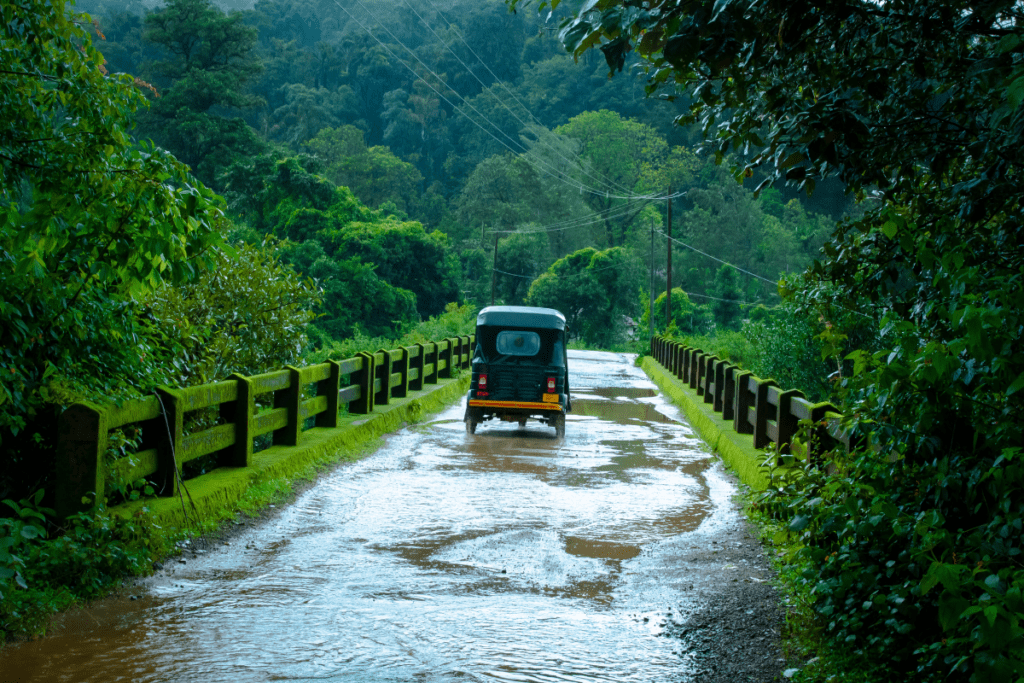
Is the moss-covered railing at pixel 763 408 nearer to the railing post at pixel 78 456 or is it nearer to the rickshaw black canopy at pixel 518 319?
the rickshaw black canopy at pixel 518 319

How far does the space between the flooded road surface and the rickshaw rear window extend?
4261 millimetres

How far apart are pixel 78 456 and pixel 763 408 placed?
23.0ft

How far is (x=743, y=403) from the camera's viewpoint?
11875 mm

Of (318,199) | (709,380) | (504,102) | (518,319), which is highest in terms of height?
(504,102)

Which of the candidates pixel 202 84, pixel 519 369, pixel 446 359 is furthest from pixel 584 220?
pixel 519 369

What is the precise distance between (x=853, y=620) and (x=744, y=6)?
310cm

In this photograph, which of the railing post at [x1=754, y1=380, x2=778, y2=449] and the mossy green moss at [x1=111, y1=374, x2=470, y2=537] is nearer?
the mossy green moss at [x1=111, y1=374, x2=470, y2=537]

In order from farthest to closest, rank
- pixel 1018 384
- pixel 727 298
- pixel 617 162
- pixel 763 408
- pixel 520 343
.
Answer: pixel 617 162
pixel 727 298
pixel 520 343
pixel 763 408
pixel 1018 384

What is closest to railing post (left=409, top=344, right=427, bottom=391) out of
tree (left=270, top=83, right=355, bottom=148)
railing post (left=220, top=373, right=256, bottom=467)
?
railing post (left=220, top=373, right=256, bottom=467)

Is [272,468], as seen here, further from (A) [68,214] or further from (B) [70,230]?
(A) [68,214]

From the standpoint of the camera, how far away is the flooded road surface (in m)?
4.56

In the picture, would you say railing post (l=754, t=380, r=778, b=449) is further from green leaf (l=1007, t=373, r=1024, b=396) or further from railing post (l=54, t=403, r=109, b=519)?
railing post (l=54, t=403, r=109, b=519)

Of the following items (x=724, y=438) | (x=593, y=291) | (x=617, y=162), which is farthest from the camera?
(x=617, y=162)

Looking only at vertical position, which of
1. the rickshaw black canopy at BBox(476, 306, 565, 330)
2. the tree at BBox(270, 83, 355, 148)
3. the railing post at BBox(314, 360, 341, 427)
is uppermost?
the tree at BBox(270, 83, 355, 148)
